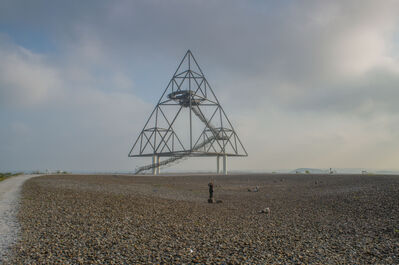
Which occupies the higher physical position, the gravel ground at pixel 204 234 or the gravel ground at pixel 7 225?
the gravel ground at pixel 7 225

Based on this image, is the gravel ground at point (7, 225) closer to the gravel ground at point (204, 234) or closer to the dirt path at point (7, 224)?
the dirt path at point (7, 224)

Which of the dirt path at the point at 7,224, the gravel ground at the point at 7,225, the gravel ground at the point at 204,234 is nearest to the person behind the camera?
the gravel ground at the point at 204,234

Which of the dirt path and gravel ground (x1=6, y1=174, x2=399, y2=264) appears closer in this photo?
gravel ground (x1=6, y1=174, x2=399, y2=264)

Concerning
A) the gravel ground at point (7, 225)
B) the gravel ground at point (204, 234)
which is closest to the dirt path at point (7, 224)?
the gravel ground at point (7, 225)

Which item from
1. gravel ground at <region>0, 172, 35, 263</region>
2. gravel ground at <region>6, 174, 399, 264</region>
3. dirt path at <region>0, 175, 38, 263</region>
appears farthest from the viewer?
dirt path at <region>0, 175, 38, 263</region>

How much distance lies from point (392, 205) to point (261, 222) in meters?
5.58

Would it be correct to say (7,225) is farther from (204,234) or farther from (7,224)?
(204,234)

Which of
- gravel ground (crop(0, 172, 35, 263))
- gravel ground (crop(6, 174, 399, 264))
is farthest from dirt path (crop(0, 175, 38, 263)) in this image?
gravel ground (crop(6, 174, 399, 264))

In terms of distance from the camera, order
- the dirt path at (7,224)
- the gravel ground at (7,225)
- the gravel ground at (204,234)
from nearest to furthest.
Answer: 1. the gravel ground at (204,234)
2. the gravel ground at (7,225)
3. the dirt path at (7,224)

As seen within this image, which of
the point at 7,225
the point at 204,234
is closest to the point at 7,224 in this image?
the point at 7,225

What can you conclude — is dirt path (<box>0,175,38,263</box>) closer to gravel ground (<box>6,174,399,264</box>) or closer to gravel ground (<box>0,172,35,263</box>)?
gravel ground (<box>0,172,35,263</box>)

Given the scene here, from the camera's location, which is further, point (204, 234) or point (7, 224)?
point (7, 224)

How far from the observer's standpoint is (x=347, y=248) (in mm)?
5688

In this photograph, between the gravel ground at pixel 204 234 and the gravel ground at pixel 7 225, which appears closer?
the gravel ground at pixel 204 234
